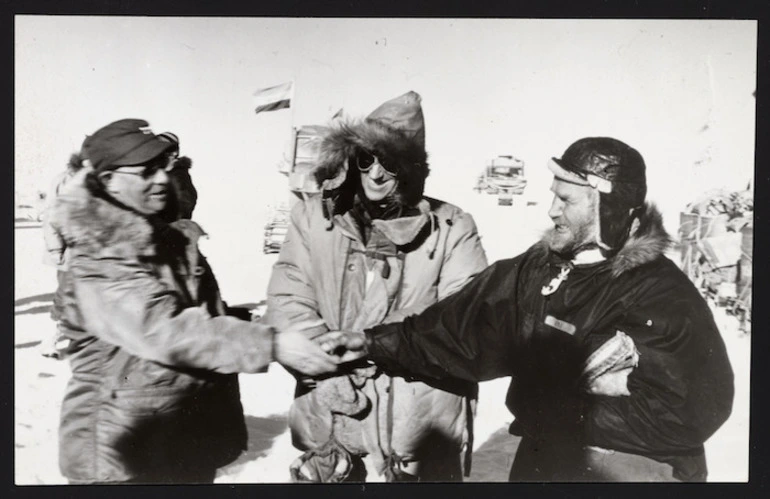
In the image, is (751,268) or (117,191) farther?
(751,268)

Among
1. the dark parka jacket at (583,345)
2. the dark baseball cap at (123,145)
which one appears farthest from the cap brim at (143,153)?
the dark parka jacket at (583,345)

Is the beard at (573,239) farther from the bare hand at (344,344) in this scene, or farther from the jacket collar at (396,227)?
the bare hand at (344,344)

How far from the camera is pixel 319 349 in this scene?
4324 mm

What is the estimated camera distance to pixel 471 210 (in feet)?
14.5

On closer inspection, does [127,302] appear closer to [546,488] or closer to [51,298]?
[51,298]

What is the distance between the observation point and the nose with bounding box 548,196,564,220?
4.37 m

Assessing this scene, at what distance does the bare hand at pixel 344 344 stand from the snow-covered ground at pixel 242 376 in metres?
0.25

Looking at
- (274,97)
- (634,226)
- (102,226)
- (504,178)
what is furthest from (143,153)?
(634,226)

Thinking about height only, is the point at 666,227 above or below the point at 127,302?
above

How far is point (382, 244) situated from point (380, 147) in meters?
0.43

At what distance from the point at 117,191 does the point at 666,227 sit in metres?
2.43

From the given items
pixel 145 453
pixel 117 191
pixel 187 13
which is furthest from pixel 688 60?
pixel 145 453

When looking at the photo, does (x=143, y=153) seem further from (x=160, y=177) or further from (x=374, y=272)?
(x=374, y=272)

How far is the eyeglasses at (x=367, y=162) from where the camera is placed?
432 centimetres
